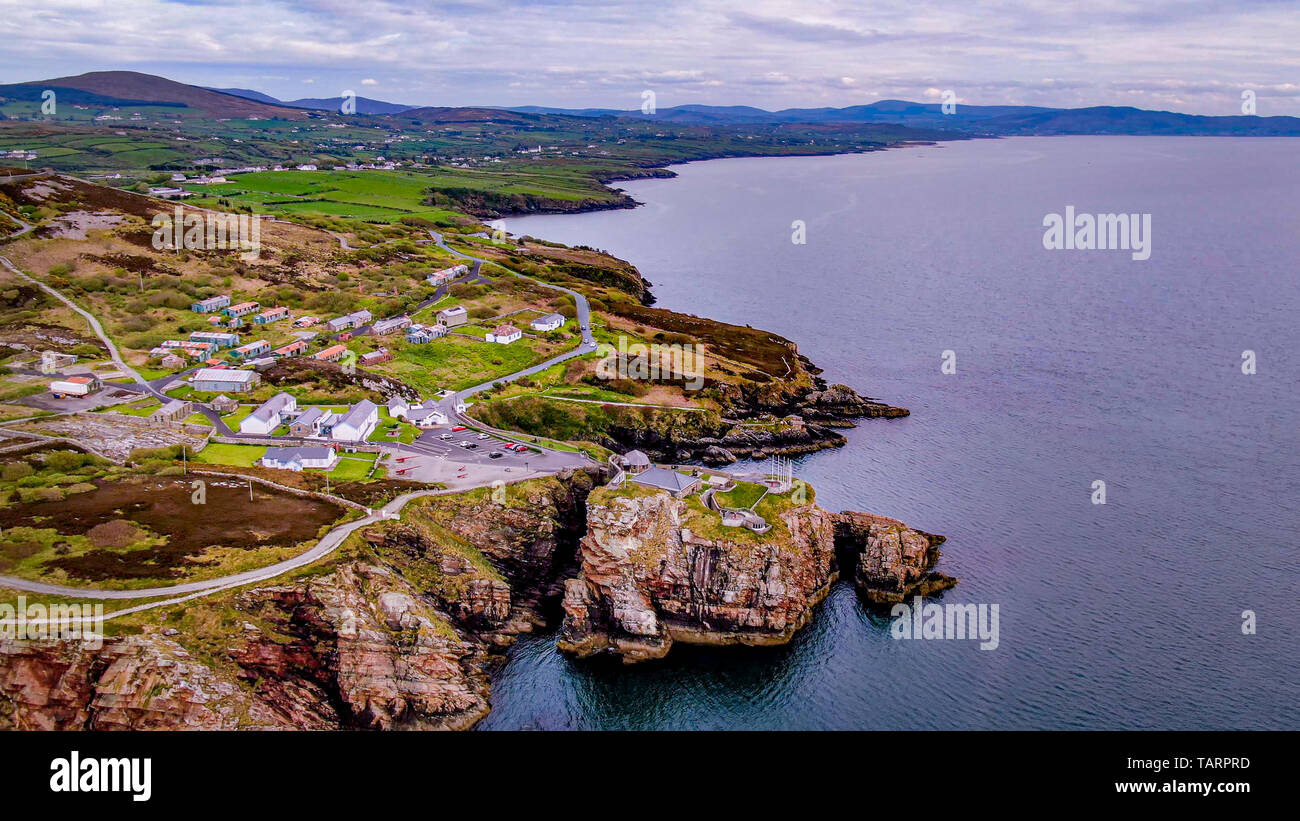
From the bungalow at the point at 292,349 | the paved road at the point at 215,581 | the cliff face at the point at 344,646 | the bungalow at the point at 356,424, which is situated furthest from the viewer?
the bungalow at the point at 292,349

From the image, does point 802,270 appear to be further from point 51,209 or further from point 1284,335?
point 51,209

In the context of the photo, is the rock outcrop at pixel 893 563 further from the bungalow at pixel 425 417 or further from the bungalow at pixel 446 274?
the bungalow at pixel 446 274

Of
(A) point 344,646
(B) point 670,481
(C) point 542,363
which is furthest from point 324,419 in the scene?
(B) point 670,481

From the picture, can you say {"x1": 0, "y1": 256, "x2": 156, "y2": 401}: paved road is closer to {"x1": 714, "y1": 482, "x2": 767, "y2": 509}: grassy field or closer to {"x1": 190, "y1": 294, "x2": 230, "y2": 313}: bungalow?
{"x1": 190, "y1": 294, "x2": 230, "y2": 313}: bungalow

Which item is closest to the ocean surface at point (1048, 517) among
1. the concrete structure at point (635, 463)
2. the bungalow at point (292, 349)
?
the concrete structure at point (635, 463)

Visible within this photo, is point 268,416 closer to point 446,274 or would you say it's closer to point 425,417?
point 425,417

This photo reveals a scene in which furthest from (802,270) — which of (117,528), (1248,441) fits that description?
(117,528)
